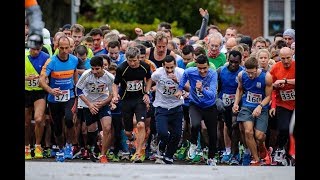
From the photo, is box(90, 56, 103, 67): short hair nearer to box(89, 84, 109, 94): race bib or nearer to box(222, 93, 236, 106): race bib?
box(89, 84, 109, 94): race bib

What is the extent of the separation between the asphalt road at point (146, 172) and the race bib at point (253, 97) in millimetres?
2622

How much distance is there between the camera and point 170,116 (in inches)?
642

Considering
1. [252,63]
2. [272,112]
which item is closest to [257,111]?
[272,112]

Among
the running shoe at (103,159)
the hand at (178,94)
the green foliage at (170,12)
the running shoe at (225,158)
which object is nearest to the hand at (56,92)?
the running shoe at (103,159)

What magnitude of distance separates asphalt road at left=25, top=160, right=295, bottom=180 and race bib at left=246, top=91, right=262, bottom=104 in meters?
2.62

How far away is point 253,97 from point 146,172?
156 inches

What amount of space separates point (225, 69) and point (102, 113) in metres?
2.02

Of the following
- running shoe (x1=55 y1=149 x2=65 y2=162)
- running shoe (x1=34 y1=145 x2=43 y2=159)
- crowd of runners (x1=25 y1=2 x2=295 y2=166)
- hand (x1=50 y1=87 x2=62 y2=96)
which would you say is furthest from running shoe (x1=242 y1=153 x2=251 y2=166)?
running shoe (x1=34 y1=145 x2=43 y2=159)

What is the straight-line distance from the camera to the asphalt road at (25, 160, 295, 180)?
11.9m

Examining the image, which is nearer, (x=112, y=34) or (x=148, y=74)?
(x=148, y=74)

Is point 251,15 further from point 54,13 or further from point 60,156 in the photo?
point 60,156
